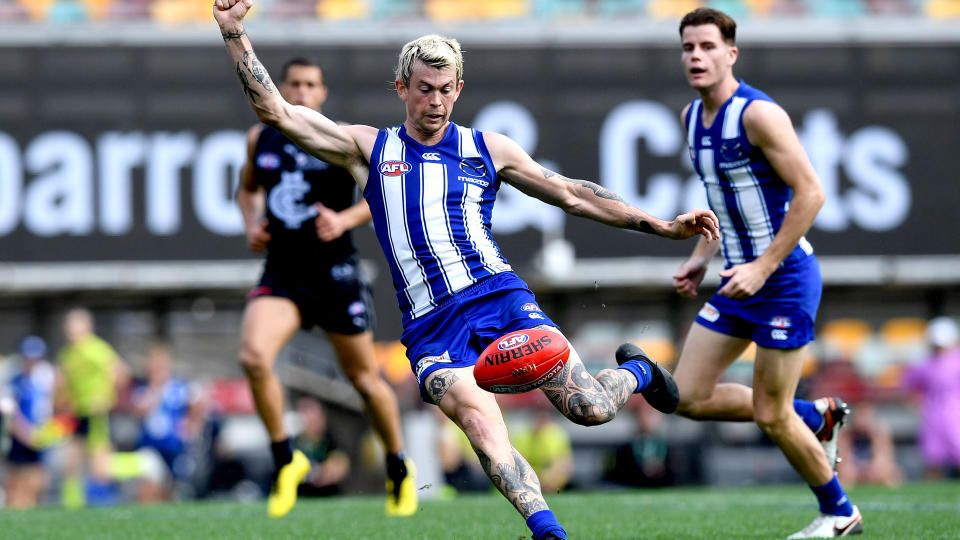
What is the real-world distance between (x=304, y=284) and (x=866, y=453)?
8.95 m

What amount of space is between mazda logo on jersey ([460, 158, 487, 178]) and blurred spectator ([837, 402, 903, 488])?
32.7 feet

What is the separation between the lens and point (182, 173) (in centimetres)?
1324

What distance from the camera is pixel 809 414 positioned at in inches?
237

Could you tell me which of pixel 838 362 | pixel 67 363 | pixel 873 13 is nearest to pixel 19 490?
pixel 67 363

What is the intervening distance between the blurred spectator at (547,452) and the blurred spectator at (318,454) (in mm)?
1906

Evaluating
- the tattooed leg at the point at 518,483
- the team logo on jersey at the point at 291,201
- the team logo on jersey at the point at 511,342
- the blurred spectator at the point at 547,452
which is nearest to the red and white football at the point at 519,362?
the team logo on jersey at the point at 511,342

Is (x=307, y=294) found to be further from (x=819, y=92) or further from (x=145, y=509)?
(x=819, y=92)

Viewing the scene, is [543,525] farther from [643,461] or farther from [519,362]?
[643,461]

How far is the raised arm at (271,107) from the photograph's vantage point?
15.8 feet

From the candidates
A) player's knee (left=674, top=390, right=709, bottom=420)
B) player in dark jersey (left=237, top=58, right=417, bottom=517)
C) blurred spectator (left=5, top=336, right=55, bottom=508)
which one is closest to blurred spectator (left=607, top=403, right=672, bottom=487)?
blurred spectator (left=5, top=336, right=55, bottom=508)

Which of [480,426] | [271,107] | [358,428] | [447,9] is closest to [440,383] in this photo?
[480,426]

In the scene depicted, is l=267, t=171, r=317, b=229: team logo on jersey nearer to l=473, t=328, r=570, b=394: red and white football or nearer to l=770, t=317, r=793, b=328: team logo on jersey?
l=770, t=317, r=793, b=328: team logo on jersey

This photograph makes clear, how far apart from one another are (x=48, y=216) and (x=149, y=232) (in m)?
1.01

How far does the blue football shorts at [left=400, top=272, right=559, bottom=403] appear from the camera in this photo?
4.70 meters
